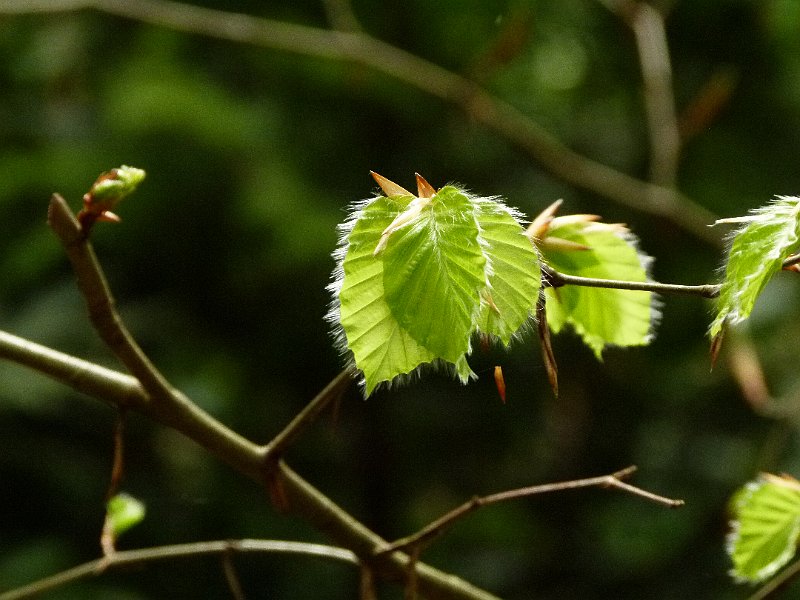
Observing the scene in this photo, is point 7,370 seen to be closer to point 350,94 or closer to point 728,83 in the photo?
point 350,94

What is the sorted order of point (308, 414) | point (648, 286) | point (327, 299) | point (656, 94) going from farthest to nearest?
point (327, 299)
point (656, 94)
point (308, 414)
point (648, 286)

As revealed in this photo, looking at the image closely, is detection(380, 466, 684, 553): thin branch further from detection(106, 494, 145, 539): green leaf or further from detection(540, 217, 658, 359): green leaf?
detection(106, 494, 145, 539): green leaf

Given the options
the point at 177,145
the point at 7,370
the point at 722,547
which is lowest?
the point at 722,547

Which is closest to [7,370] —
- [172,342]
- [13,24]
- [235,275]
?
[172,342]

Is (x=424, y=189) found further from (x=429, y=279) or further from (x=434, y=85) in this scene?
(x=434, y=85)

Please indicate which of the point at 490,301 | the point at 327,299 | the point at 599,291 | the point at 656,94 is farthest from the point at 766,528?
the point at 327,299

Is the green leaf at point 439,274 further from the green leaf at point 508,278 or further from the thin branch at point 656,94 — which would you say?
the thin branch at point 656,94
